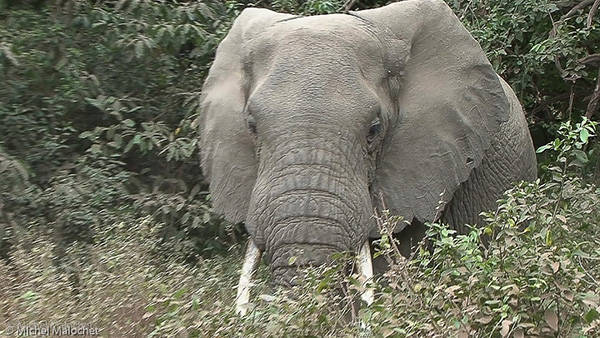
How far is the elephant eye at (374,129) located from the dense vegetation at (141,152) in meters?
0.35

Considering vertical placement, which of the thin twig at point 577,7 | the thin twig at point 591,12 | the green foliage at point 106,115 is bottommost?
the green foliage at point 106,115

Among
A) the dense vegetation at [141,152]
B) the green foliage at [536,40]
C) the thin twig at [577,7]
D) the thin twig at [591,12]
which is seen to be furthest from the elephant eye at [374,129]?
the thin twig at [577,7]

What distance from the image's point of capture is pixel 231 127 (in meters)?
5.30

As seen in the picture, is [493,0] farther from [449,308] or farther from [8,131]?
[449,308]

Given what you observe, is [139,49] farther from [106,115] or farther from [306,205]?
[306,205]

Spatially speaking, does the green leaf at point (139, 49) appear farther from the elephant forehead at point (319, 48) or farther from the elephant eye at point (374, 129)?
the elephant eye at point (374, 129)

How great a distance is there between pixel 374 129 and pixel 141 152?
7.58ft

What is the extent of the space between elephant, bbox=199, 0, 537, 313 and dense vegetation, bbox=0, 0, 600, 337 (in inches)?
8.5

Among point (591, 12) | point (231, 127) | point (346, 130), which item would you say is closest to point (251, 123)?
point (231, 127)

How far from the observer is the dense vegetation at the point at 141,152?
4.50 m

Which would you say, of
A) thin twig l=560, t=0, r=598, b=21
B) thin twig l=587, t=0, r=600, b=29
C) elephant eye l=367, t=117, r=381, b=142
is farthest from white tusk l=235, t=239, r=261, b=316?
thin twig l=560, t=0, r=598, b=21

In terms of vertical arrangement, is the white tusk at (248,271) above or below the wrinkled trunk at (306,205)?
below

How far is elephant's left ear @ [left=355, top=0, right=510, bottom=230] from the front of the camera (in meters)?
5.20

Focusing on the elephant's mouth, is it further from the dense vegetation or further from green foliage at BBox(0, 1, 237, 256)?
green foliage at BBox(0, 1, 237, 256)
